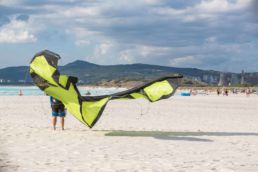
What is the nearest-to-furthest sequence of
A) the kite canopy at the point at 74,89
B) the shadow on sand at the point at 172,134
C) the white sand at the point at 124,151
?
the white sand at the point at 124,151 < the shadow on sand at the point at 172,134 < the kite canopy at the point at 74,89

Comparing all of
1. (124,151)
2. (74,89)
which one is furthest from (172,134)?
(124,151)

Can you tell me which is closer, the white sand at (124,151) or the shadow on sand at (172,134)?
the white sand at (124,151)

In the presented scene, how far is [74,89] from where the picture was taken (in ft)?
40.2

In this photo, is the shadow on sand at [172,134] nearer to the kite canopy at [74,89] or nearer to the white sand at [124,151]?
the white sand at [124,151]

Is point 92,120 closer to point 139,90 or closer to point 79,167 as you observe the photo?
point 139,90

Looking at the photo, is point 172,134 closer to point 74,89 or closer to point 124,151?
point 74,89

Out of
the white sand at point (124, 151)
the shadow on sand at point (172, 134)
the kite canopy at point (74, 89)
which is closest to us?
the white sand at point (124, 151)

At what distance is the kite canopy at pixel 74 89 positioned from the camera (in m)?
12.0

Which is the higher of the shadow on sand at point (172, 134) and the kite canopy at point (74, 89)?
the kite canopy at point (74, 89)

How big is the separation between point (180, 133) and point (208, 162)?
4699mm

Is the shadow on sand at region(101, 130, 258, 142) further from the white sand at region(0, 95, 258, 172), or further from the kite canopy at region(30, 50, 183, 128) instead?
the kite canopy at region(30, 50, 183, 128)

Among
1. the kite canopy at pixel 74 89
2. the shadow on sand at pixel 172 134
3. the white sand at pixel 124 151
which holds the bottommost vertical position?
the white sand at pixel 124 151

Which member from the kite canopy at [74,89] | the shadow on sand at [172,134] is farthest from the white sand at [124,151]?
the kite canopy at [74,89]

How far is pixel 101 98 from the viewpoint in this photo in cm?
1242
